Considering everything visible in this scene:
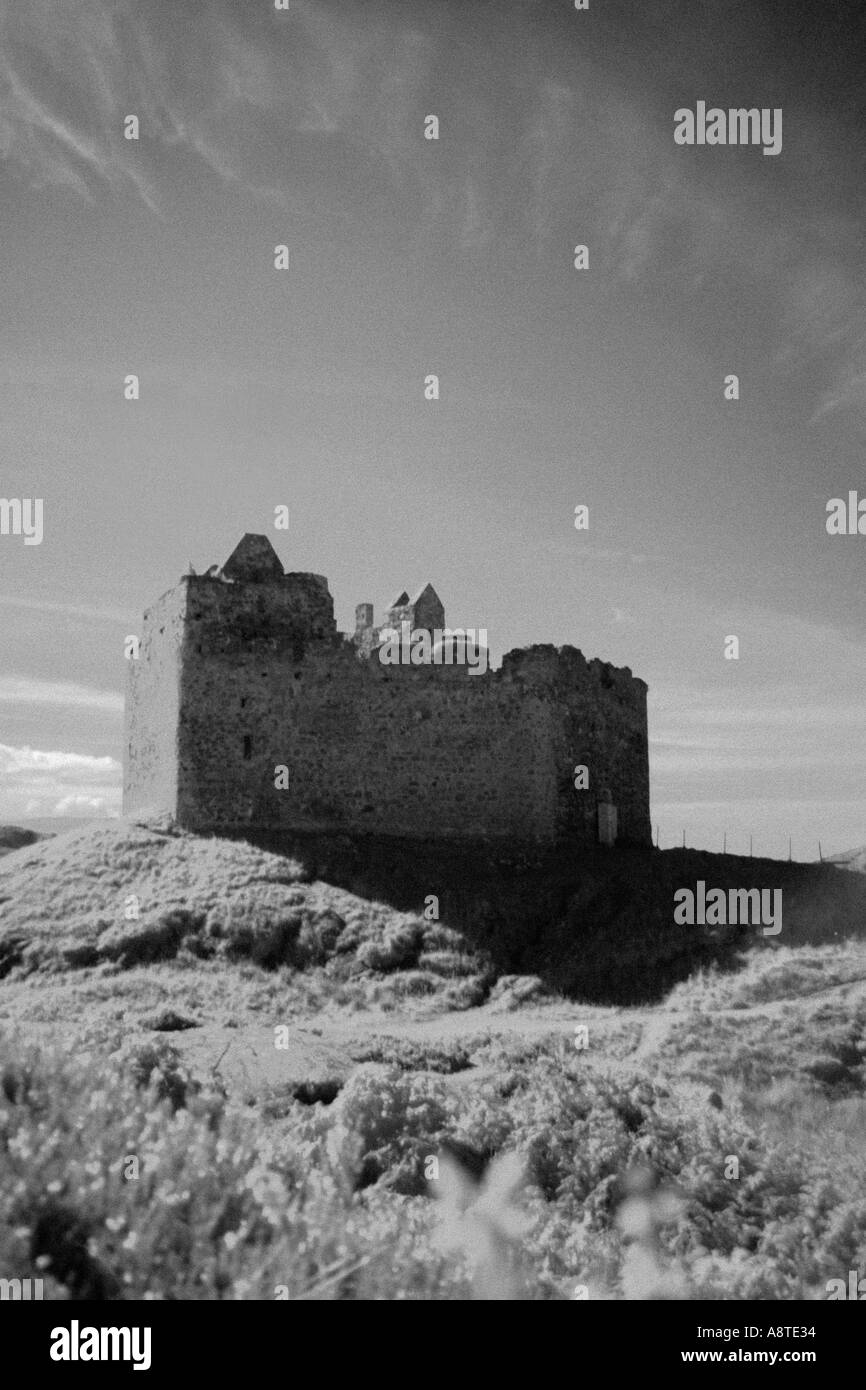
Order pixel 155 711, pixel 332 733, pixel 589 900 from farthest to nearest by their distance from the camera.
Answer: pixel 155 711
pixel 332 733
pixel 589 900

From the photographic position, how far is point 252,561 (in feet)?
108

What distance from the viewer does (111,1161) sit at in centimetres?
764

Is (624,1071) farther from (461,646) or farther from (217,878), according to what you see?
(461,646)

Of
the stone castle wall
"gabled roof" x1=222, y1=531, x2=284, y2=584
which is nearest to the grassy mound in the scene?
the stone castle wall

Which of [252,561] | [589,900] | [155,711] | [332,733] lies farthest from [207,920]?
[252,561]

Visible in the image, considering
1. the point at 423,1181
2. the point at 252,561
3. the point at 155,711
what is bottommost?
the point at 423,1181

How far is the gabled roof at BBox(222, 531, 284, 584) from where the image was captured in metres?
32.7

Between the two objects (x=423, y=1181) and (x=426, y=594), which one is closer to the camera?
(x=423, y=1181)

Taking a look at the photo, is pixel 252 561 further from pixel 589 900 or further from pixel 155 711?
pixel 589 900

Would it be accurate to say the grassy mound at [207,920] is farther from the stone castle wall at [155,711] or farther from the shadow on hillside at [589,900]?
the stone castle wall at [155,711]

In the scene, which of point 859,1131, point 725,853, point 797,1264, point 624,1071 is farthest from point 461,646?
point 797,1264

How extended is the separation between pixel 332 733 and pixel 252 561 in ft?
21.9

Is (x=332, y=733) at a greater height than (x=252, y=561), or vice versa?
(x=252, y=561)
